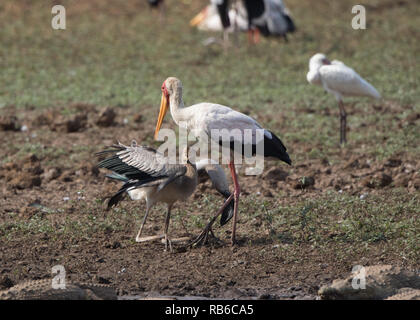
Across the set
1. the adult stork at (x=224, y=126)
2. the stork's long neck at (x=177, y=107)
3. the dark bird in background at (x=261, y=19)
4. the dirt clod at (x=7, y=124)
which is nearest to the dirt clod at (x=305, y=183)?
the adult stork at (x=224, y=126)

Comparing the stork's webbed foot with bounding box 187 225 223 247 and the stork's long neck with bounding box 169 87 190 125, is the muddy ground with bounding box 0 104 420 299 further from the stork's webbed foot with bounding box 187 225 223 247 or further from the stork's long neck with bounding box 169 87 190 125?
the stork's long neck with bounding box 169 87 190 125

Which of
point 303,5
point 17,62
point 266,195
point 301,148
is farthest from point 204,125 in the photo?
point 303,5

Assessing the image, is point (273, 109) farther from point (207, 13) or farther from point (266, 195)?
point (207, 13)

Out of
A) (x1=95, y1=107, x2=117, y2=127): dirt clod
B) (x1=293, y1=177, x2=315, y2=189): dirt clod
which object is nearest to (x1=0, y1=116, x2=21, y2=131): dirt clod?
(x1=95, y1=107, x2=117, y2=127): dirt clod

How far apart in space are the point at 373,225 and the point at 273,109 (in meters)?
3.34

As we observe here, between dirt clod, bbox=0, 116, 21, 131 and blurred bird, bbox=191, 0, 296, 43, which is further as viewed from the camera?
blurred bird, bbox=191, 0, 296, 43

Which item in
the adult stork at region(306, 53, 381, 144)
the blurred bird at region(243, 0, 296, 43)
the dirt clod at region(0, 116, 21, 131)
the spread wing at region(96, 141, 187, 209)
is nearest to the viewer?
the spread wing at region(96, 141, 187, 209)

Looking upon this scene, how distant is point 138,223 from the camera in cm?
558

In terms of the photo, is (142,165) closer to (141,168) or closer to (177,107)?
(141,168)

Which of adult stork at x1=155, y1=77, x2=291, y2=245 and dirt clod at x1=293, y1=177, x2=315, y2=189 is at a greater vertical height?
adult stork at x1=155, y1=77, x2=291, y2=245

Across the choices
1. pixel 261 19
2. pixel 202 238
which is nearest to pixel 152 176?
pixel 202 238

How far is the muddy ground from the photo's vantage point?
4598 mm

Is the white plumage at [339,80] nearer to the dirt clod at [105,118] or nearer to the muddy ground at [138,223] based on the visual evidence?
the muddy ground at [138,223]

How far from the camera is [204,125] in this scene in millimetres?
5230
